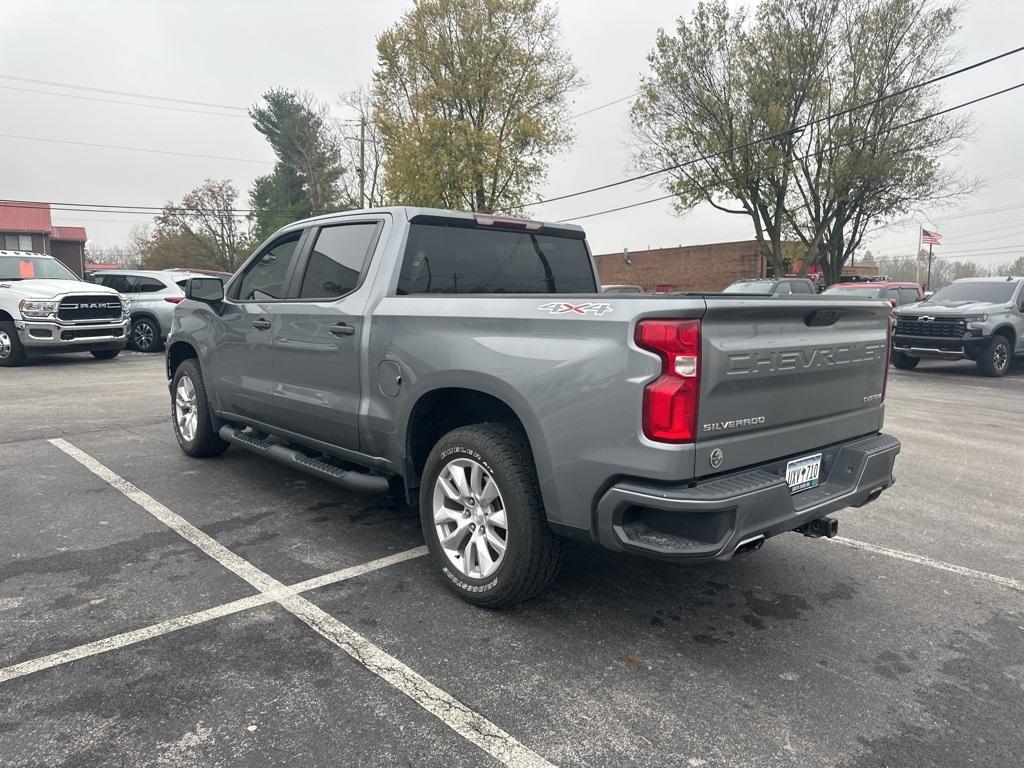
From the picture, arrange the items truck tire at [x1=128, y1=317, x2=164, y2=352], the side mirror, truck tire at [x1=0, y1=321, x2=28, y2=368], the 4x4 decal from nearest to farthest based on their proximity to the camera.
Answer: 1. the 4x4 decal
2. the side mirror
3. truck tire at [x1=0, y1=321, x2=28, y2=368]
4. truck tire at [x1=128, y1=317, x2=164, y2=352]

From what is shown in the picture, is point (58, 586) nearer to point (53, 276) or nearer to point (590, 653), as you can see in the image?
point (590, 653)

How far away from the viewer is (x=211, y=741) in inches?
92.7

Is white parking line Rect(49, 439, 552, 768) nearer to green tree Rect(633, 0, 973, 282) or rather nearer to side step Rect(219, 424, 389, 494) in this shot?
side step Rect(219, 424, 389, 494)

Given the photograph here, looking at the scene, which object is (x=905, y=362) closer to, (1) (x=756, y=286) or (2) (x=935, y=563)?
(1) (x=756, y=286)

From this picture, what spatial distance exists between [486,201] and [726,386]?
96.3 feet

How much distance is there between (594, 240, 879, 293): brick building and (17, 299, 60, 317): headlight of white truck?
1144 inches

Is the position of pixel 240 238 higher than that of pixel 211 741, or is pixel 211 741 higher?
pixel 240 238

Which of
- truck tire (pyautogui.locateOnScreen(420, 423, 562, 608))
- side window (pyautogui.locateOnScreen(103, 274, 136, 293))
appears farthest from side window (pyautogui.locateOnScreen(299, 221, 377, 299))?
side window (pyautogui.locateOnScreen(103, 274, 136, 293))

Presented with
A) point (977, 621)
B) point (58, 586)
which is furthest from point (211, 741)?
point (977, 621)

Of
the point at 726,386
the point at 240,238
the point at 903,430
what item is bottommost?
the point at 903,430

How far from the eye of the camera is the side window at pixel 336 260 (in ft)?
13.5

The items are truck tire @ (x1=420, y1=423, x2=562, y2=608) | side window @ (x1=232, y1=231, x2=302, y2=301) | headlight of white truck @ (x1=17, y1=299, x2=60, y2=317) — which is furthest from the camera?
headlight of white truck @ (x1=17, y1=299, x2=60, y2=317)

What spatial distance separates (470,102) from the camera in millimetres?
30547

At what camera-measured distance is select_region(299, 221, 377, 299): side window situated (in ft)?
13.5
